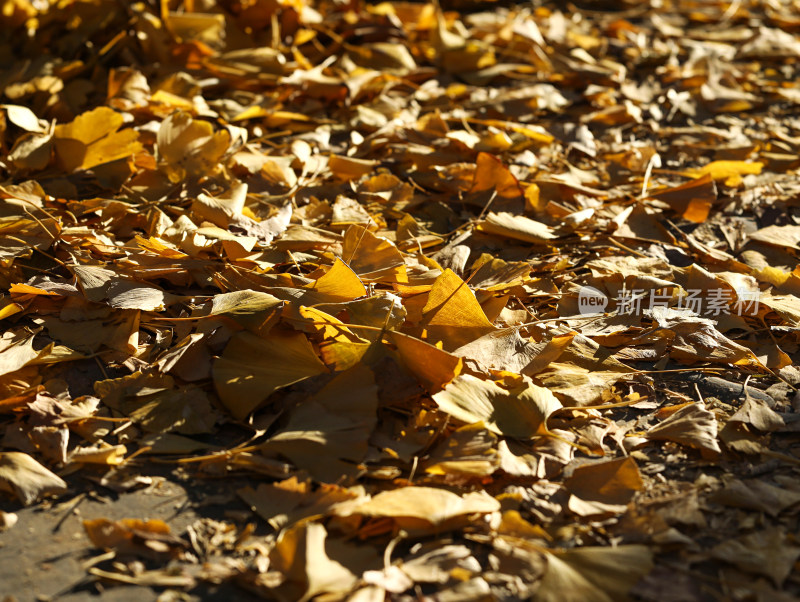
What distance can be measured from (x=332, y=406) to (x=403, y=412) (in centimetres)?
9

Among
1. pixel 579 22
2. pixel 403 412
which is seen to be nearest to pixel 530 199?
pixel 403 412

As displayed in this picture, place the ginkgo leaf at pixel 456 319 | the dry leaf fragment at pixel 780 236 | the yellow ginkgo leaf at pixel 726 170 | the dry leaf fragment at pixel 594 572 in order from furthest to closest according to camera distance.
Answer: the yellow ginkgo leaf at pixel 726 170 < the dry leaf fragment at pixel 780 236 < the ginkgo leaf at pixel 456 319 < the dry leaf fragment at pixel 594 572

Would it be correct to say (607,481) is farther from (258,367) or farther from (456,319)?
(258,367)

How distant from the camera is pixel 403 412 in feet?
3.15

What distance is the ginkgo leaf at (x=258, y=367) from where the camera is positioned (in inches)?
37.7

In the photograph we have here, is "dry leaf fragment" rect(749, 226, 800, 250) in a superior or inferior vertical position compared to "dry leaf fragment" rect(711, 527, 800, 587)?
inferior

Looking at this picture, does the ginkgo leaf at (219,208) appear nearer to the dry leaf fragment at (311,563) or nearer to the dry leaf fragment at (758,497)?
the dry leaf fragment at (311,563)

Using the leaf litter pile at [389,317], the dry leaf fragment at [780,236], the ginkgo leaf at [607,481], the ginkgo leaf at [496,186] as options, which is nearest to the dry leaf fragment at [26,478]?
the leaf litter pile at [389,317]

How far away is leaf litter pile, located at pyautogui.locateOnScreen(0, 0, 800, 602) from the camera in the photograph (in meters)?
0.81

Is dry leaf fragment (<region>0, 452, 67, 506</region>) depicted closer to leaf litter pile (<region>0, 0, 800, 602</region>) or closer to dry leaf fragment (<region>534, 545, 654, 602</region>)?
leaf litter pile (<region>0, 0, 800, 602</region>)

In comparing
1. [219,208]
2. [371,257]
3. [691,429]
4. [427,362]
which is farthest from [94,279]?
[691,429]

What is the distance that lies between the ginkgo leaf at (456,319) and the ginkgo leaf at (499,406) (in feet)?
0.31

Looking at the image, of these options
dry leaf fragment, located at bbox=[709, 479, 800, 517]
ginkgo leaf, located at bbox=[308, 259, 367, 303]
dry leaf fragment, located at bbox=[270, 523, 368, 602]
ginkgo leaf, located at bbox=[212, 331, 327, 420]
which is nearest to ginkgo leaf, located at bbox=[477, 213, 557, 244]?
ginkgo leaf, located at bbox=[308, 259, 367, 303]

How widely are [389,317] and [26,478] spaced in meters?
0.45
